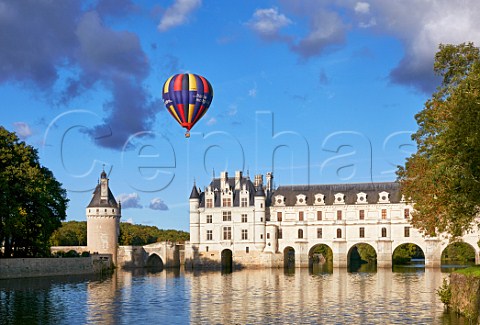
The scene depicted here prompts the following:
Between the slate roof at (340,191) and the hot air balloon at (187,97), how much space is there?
1114 inches

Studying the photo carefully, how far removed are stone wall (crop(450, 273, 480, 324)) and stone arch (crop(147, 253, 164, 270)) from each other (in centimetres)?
5412

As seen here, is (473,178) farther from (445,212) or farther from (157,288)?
(157,288)

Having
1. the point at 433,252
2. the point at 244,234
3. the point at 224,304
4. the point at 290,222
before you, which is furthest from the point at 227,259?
the point at 224,304

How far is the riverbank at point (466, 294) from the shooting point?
66.6ft

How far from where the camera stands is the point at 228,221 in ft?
238

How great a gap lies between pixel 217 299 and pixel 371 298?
284 inches

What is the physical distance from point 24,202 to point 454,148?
3573 centimetres

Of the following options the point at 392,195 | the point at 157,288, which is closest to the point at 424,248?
the point at 392,195

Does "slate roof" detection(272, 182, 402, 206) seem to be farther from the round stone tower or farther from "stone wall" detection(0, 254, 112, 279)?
"stone wall" detection(0, 254, 112, 279)

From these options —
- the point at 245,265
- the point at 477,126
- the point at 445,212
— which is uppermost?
the point at 477,126

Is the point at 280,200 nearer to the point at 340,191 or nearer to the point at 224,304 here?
the point at 340,191

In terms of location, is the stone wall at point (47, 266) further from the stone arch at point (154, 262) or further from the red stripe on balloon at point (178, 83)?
the red stripe on balloon at point (178, 83)

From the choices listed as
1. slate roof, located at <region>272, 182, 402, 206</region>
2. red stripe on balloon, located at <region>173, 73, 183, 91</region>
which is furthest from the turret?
red stripe on balloon, located at <region>173, 73, 183, 91</region>

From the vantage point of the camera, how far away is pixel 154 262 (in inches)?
3046
